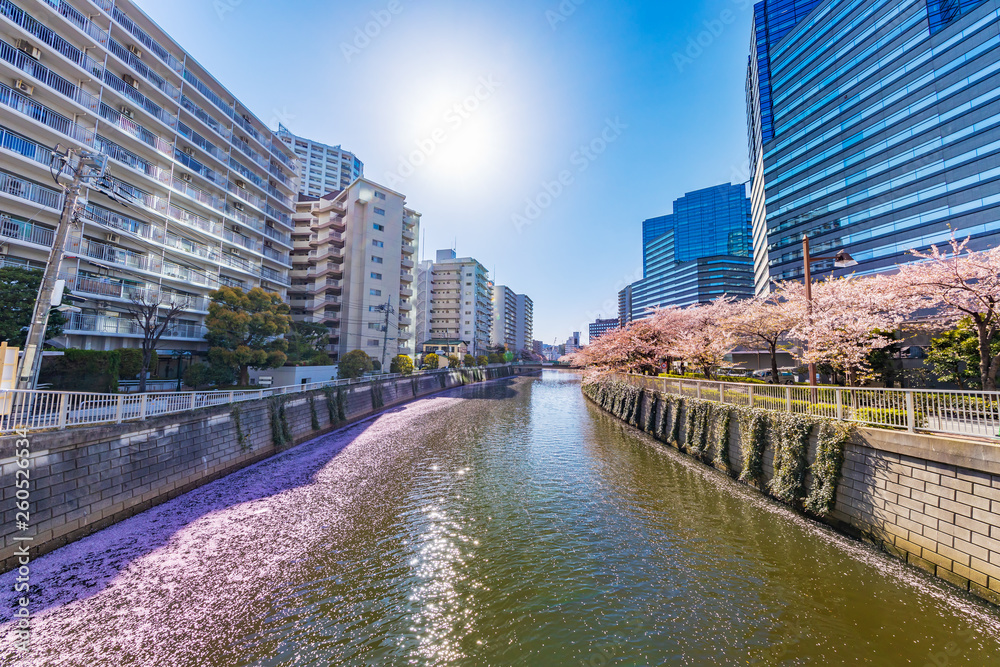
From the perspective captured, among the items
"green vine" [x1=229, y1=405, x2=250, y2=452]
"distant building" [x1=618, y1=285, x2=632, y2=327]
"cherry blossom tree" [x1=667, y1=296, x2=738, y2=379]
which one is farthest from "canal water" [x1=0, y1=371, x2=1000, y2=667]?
"distant building" [x1=618, y1=285, x2=632, y2=327]

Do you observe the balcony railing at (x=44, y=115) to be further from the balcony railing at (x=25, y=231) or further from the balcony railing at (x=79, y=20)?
the balcony railing at (x=79, y=20)

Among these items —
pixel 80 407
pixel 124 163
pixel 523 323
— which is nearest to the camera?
pixel 80 407

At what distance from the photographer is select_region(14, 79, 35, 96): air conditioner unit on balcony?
63.4ft

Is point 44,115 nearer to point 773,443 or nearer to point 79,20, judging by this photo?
point 79,20

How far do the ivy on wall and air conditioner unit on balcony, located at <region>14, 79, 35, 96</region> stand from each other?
40093 mm

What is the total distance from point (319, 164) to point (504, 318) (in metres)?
79.1

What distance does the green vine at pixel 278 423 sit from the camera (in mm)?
17328

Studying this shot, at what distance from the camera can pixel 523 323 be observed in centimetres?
17138

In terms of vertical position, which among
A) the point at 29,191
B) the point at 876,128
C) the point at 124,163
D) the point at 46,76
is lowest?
the point at 29,191

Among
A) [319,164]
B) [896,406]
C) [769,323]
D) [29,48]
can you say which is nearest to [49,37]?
[29,48]

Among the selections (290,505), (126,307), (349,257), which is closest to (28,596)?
(290,505)

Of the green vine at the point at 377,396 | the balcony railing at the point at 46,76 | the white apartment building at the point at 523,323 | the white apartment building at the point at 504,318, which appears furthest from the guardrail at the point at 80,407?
the white apartment building at the point at 523,323

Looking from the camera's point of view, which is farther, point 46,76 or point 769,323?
point 46,76

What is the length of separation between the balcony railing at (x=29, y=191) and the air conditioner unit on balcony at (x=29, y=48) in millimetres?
7490
